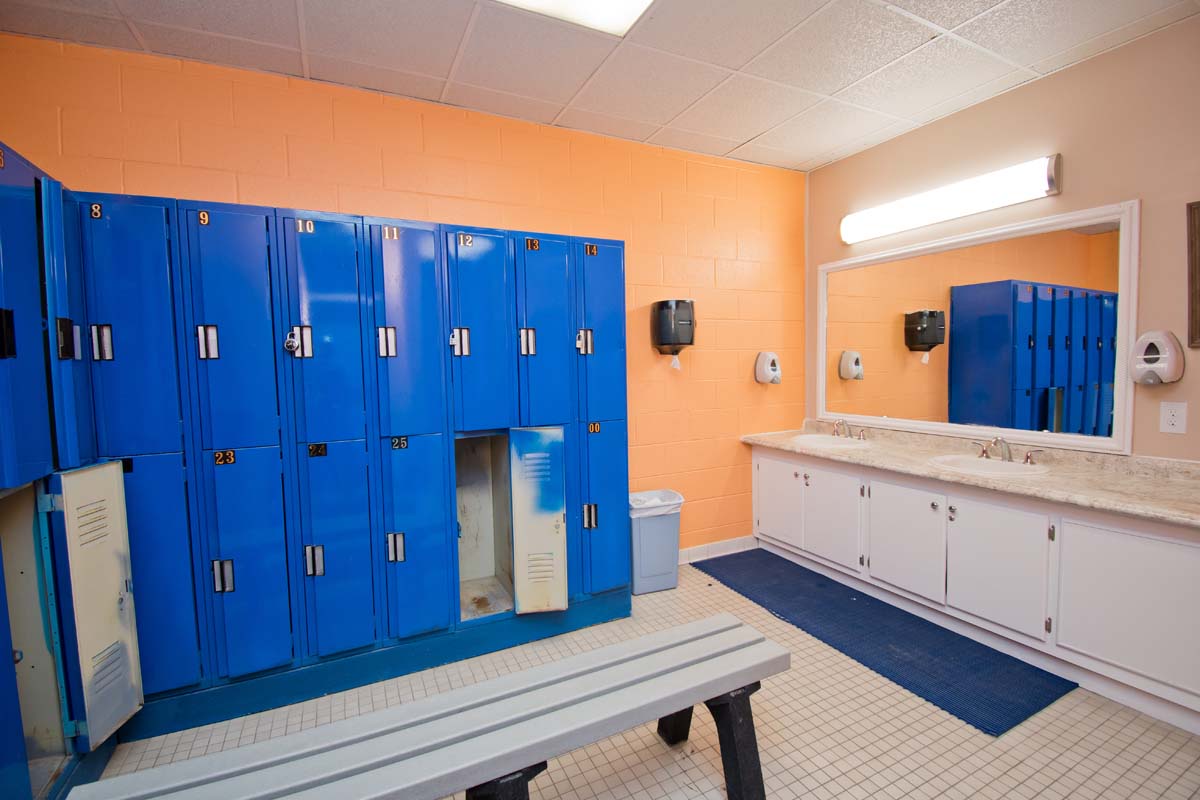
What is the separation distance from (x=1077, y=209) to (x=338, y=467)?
412 centimetres

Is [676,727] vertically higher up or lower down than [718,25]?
lower down

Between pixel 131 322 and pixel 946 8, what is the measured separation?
12.7 ft

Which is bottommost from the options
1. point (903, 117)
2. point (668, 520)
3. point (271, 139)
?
point (668, 520)

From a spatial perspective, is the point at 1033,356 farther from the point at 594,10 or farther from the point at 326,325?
the point at 326,325

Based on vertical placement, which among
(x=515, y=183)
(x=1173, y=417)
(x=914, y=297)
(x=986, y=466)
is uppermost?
(x=515, y=183)

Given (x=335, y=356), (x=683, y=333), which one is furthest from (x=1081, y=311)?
(x=335, y=356)

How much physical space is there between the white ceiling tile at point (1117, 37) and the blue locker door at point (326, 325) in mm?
3752

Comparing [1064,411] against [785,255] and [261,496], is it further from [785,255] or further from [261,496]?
[261,496]

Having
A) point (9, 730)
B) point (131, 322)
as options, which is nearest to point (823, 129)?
point (131, 322)

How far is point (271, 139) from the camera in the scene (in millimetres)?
2697

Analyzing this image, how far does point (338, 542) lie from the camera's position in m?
2.48

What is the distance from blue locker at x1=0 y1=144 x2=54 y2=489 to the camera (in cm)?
162

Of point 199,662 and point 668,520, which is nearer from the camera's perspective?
point 199,662

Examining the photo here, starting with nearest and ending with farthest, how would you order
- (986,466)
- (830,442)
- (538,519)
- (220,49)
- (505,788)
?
1. (505,788)
2. (220,49)
3. (538,519)
4. (986,466)
5. (830,442)
